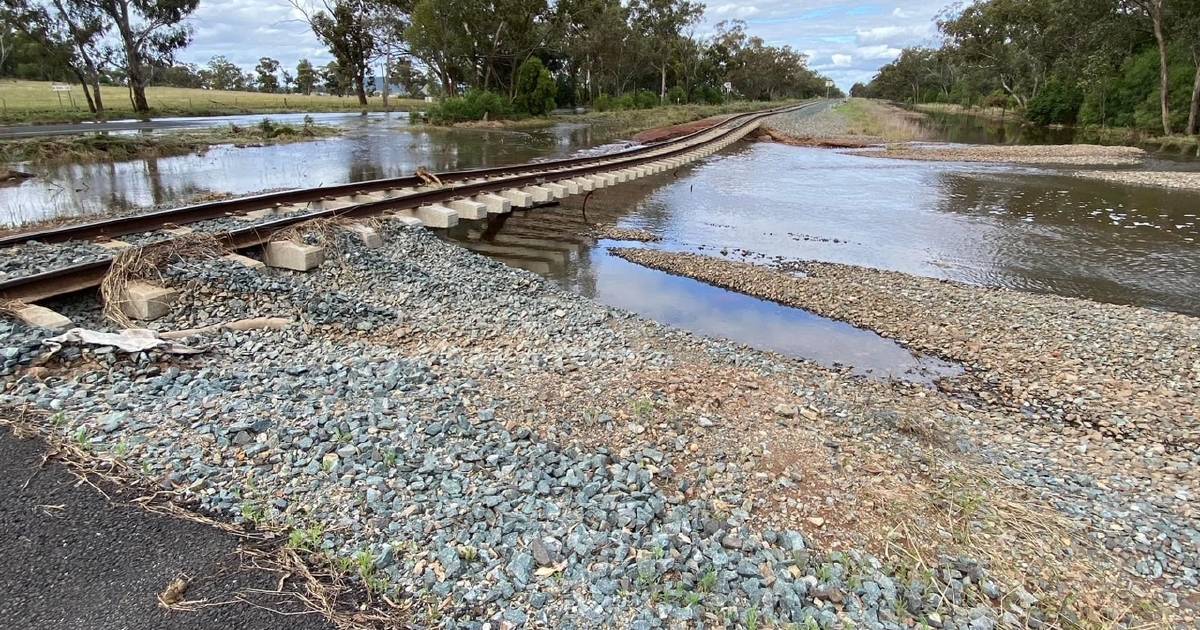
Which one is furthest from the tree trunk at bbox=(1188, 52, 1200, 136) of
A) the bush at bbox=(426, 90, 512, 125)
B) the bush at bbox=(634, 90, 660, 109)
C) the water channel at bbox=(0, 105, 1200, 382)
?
the bush at bbox=(426, 90, 512, 125)

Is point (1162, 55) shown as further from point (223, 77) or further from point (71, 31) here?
point (223, 77)

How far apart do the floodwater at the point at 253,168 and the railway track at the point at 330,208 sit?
151 inches

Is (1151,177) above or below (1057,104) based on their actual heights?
below

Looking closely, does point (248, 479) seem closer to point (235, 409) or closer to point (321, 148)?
point (235, 409)

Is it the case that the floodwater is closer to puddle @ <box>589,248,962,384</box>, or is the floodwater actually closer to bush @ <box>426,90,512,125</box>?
bush @ <box>426,90,512,125</box>

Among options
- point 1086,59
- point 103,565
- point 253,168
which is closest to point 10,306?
point 103,565

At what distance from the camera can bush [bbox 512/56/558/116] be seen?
47.6 meters

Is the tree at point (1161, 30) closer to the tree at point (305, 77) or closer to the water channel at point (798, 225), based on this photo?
the water channel at point (798, 225)

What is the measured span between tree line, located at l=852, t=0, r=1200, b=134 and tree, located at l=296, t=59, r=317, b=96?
271 ft

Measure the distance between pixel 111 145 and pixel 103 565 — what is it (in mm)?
21498

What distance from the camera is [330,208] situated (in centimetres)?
891

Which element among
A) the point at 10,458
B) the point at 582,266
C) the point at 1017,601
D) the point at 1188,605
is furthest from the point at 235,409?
the point at 582,266

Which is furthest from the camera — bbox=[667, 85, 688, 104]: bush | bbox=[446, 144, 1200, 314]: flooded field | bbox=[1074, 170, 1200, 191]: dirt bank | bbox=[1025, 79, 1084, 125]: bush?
bbox=[667, 85, 688, 104]: bush

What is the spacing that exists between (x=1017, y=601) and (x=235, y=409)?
4178mm
